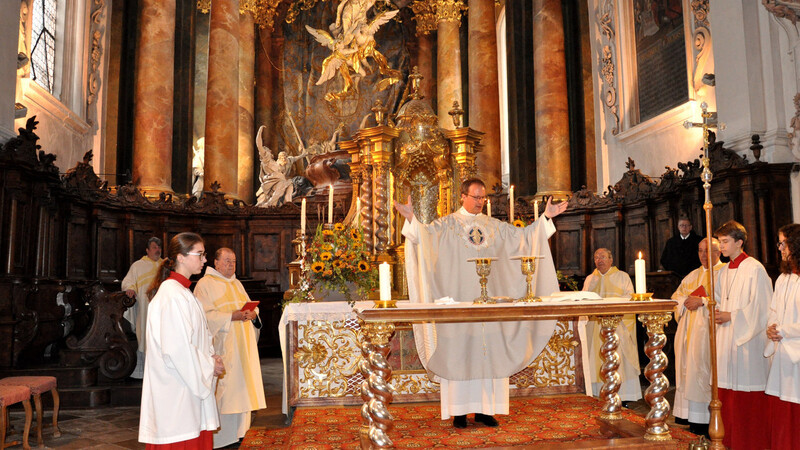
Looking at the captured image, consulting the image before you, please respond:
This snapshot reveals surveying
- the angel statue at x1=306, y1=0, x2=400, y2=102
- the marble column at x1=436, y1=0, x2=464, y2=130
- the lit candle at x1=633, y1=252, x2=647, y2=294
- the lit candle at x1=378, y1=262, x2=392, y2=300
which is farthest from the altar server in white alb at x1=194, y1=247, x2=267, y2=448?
the angel statue at x1=306, y1=0, x2=400, y2=102

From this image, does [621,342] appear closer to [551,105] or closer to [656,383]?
[656,383]

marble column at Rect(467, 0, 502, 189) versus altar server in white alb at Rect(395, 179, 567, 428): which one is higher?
marble column at Rect(467, 0, 502, 189)

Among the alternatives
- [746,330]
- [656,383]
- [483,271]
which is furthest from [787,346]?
[483,271]

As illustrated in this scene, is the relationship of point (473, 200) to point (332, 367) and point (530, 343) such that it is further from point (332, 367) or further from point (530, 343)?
point (332, 367)

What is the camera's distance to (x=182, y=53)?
14.7 metres

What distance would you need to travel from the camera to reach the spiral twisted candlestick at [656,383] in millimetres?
4816

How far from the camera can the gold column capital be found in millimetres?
15203

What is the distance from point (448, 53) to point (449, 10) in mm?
1022

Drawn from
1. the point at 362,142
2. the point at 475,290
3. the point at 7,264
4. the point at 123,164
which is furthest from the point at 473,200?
the point at 123,164

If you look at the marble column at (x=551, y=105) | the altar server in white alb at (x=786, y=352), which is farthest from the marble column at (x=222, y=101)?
the altar server in white alb at (x=786, y=352)

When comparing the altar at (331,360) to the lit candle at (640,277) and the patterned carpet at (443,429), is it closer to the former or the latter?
the patterned carpet at (443,429)

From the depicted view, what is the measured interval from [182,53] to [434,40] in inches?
252

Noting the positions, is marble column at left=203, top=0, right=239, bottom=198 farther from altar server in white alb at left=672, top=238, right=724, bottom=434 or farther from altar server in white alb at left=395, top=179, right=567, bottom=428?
altar server in white alb at left=672, top=238, right=724, bottom=434

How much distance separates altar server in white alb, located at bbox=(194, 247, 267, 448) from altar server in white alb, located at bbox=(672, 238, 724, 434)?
12.8 feet
